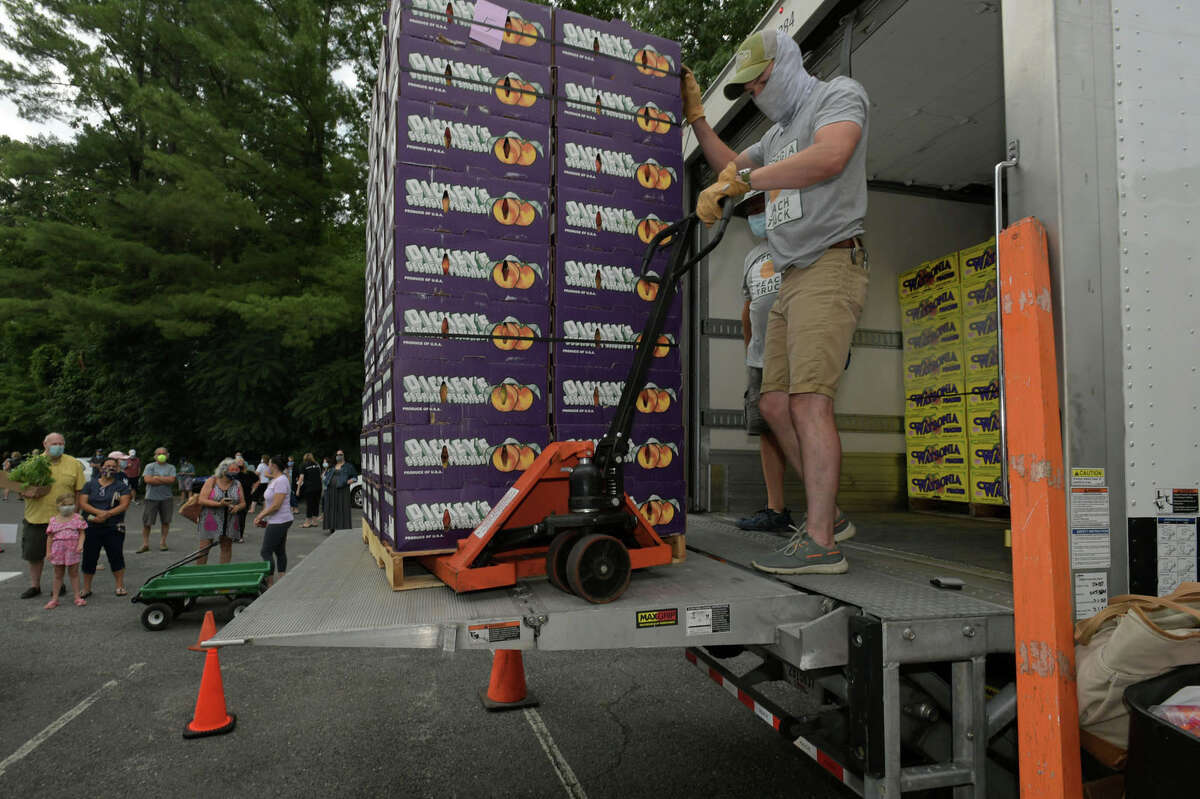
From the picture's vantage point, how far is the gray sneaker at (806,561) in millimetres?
2754

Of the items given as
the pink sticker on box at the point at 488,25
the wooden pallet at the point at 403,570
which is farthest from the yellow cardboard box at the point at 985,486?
the pink sticker on box at the point at 488,25

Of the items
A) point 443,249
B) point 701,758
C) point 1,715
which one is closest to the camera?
point 443,249

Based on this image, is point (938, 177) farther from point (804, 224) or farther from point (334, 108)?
point (334, 108)

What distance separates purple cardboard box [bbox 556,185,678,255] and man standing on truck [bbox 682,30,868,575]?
500 millimetres

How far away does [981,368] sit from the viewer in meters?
6.49

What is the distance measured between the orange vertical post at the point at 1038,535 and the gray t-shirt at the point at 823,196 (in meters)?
0.88

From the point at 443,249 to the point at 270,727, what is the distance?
3535 mm

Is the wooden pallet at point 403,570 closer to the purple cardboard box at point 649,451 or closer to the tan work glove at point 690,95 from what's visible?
the purple cardboard box at point 649,451

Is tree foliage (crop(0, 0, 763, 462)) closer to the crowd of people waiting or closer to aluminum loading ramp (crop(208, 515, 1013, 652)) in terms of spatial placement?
the crowd of people waiting

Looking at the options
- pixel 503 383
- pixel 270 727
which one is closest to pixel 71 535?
pixel 270 727

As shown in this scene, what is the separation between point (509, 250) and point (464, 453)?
876 millimetres

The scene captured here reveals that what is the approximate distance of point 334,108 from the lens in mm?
21953

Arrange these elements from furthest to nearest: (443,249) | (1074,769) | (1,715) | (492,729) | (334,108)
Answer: (334,108), (1,715), (492,729), (443,249), (1074,769)

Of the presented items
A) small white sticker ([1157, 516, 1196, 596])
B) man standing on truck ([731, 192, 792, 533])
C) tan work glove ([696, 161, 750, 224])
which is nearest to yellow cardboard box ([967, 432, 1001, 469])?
man standing on truck ([731, 192, 792, 533])
